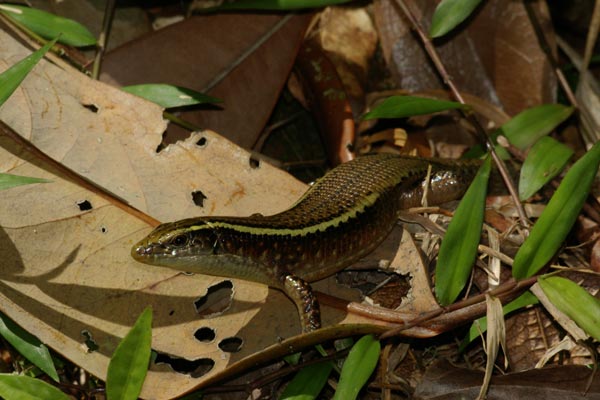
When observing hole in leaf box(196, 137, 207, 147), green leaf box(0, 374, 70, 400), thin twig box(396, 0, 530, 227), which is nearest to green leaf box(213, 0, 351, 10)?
thin twig box(396, 0, 530, 227)

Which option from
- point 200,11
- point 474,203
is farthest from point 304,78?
point 474,203

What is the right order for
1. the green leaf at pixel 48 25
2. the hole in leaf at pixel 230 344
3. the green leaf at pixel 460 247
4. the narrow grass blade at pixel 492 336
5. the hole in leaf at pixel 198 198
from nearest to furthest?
the narrow grass blade at pixel 492 336, the green leaf at pixel 460 247, the hole in leaf at pixel 230 344, the hole in leaf at pixel 198 198, the green leaf at pixel 48 25

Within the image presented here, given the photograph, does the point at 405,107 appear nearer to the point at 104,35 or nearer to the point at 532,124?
the point at 532,124

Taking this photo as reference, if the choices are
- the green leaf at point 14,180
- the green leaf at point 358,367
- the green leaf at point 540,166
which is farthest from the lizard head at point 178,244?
the green leaf at point 540,166

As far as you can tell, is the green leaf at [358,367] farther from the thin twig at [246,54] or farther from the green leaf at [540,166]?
the thin twig at [246,54]

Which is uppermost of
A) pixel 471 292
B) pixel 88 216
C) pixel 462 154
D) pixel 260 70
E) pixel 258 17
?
pixel 258 17

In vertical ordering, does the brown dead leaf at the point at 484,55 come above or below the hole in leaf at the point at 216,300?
above

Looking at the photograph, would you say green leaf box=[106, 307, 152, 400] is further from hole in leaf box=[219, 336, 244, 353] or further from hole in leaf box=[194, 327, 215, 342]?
hole in leaf box=[219, 336, 244, 353]

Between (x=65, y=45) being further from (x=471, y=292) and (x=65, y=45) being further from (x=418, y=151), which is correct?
(x=471, y=292)
